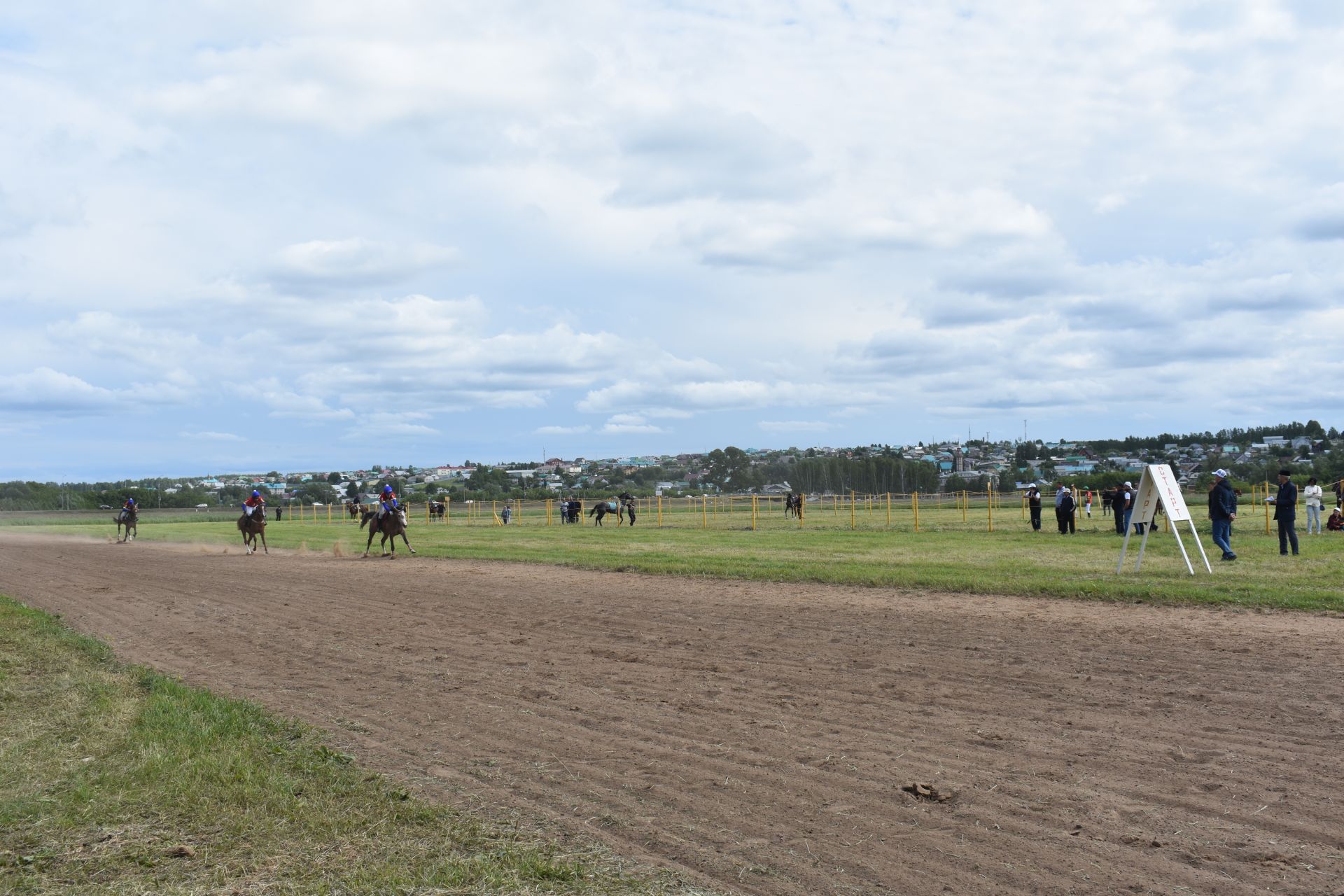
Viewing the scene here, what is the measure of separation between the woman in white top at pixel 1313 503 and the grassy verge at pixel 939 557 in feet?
4.55

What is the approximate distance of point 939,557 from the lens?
24.0 meters

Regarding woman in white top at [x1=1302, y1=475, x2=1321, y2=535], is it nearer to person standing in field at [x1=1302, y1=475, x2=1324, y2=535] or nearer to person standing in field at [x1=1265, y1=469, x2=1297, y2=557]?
person standing in field at [x1=1302, y1=475, x2=1324, y2=535]

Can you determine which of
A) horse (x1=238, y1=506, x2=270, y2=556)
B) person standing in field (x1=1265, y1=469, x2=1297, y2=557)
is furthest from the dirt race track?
horse (x1=238, y1=506, x2=270, y2=556)

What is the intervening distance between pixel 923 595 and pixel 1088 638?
4705mm

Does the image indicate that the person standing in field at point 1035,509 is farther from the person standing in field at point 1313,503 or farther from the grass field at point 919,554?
the person standing in field at point 1313,503

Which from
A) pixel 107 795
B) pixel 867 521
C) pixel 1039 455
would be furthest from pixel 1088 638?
pixel 1039 455

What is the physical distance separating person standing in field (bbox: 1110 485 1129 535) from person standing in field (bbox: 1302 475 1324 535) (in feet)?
15.3

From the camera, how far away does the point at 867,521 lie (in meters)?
44.7

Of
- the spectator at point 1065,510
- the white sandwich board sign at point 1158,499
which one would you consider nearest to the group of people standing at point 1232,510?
the white sandwich board sign at point 1158,499

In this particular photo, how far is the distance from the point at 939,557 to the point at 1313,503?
12.8 meters

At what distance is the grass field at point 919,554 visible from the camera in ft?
54.9

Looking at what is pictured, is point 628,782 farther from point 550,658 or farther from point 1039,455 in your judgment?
point 1039,455

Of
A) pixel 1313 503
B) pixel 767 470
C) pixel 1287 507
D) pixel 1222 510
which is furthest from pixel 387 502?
pixel 767 470

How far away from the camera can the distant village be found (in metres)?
108
